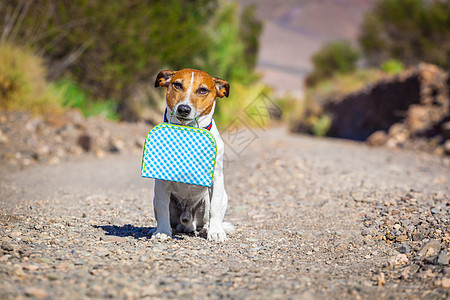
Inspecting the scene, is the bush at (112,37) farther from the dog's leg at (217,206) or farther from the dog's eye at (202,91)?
the dog's leg at (217,206)

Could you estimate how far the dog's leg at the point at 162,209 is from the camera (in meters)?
3.14

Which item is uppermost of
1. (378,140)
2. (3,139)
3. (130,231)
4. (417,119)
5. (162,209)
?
(417,119)

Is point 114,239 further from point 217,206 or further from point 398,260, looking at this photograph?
point 398,260

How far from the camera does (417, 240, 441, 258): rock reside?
9.41ft

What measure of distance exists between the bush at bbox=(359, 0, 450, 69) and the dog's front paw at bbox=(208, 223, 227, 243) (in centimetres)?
2744

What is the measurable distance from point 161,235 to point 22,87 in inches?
279

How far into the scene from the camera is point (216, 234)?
3299mm

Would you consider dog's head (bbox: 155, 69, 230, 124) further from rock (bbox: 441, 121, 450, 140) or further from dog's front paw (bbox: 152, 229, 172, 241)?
rock (bbox: 441, 121, 450, 140)

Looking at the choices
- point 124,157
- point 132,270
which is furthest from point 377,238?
point 124,157

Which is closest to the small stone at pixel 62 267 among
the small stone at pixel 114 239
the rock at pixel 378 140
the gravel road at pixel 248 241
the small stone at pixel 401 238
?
the gravel road at pixel 248 241

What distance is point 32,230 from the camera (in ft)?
10.8

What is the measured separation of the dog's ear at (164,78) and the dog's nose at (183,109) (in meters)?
0.45

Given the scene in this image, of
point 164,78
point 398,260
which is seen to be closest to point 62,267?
point 164,78

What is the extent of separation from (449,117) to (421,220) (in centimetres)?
831
